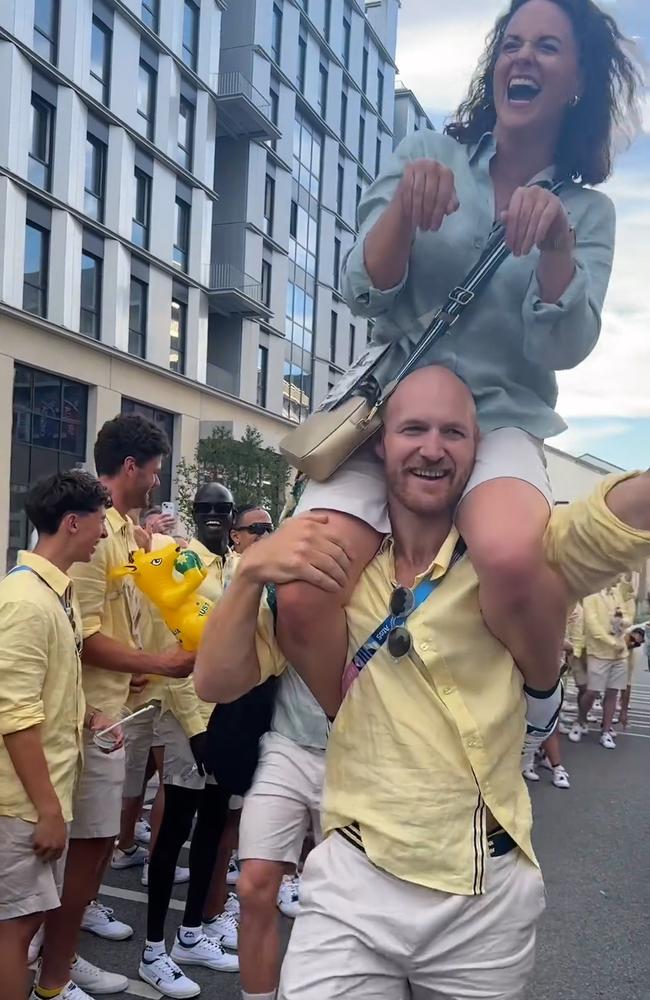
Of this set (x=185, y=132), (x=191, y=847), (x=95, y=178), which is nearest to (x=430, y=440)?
(x=191, y=847)

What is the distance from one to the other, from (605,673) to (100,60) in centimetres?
1757

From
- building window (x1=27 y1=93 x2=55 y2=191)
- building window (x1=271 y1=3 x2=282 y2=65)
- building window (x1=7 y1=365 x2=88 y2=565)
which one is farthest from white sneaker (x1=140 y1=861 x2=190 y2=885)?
building window (x1=271 y1=3 x2=282 y2=65)

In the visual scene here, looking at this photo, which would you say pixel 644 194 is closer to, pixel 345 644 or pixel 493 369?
pixel 493 369

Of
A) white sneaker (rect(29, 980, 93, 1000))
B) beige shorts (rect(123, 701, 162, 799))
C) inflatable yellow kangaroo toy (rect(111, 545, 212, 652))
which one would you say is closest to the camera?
inflatable yellow kangaroo toy (rect(111, 545, 212, 652))

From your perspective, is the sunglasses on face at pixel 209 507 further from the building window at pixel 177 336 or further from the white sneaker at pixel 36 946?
the building window at pixel 177 336

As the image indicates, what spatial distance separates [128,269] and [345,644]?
2042cm

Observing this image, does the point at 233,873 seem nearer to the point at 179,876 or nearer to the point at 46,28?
the point at 179,876

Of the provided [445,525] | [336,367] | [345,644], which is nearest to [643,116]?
[445,525]

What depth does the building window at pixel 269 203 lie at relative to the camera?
2648cm

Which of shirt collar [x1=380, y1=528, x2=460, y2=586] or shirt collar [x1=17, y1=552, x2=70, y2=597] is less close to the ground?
shirt collar [x1=380, y1=528, x2=460, y2=586]

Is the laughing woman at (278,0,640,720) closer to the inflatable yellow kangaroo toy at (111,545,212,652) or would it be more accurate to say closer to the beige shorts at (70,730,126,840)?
the inflatable yellow kangaroo toy at (111,545,212,652)

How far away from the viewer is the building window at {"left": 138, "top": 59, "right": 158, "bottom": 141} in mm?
21344

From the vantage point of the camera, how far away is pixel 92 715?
11.4ft

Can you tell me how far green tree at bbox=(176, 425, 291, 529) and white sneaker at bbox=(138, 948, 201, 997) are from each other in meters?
13.1
